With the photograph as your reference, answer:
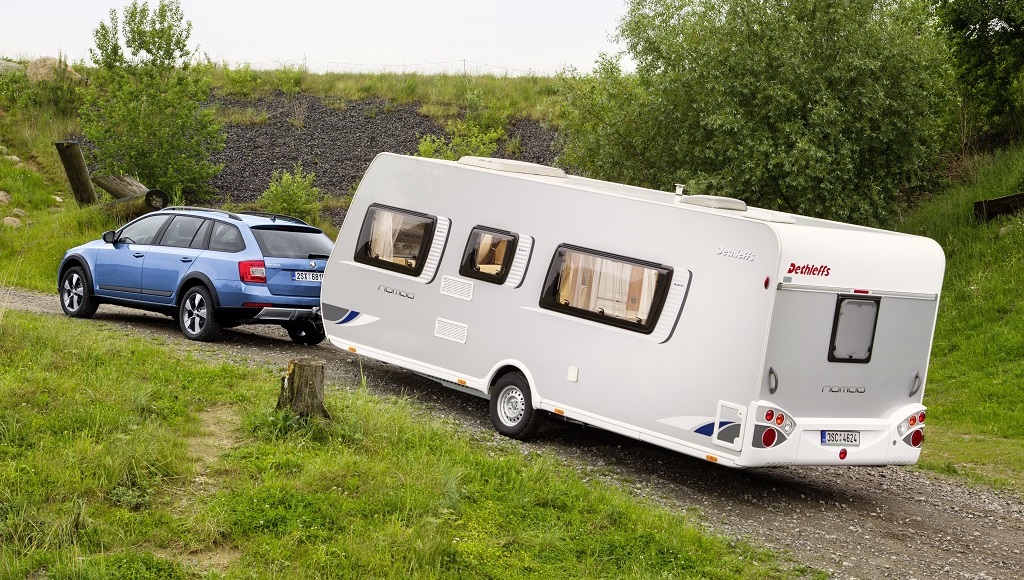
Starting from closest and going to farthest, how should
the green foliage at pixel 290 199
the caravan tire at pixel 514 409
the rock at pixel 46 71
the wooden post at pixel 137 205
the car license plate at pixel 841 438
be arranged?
1. the car license plate at pixel 841 438
2. the caravan tire at pixel 514 409
3. the wooden post at pixel 137 205
4. the green foliage at pixel 290 199
5. the rock at pixel 46 71

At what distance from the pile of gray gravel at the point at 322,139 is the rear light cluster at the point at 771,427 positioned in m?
20.9

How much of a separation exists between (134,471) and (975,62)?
21730 millimetres

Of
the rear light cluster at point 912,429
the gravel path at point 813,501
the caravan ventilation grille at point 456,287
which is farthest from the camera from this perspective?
the caravan ventilation grille at point 456,287

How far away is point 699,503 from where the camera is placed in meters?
9.46

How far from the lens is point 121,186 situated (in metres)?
23.3

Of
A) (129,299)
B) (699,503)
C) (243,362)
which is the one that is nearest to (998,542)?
(699,503)

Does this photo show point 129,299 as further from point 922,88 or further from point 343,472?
point 922,88

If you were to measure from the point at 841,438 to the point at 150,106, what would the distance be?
2039 centimetres

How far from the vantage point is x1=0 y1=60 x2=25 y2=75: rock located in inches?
1431

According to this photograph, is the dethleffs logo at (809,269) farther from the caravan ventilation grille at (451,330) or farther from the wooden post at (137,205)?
the wooden post at (137,205)

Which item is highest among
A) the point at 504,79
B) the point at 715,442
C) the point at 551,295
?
the point at 504,79

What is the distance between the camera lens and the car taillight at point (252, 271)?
13492 millimetres

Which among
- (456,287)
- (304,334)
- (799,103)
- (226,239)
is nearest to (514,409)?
(456,287)

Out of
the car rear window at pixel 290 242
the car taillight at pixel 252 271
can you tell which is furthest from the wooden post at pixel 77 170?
the car taillight at pixel 252 271
